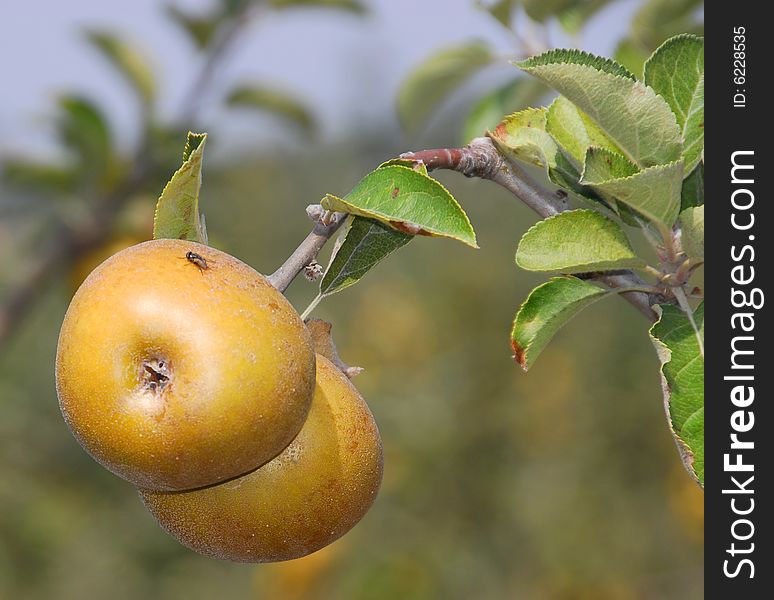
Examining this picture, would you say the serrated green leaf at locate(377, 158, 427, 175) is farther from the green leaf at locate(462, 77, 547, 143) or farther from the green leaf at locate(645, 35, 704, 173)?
the green leaf at locate(462, 77, 547, 143)

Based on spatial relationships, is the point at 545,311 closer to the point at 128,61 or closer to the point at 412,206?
the point at 412,206

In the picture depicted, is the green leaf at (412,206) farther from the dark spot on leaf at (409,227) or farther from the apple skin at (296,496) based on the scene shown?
the apple skin at (296,496)

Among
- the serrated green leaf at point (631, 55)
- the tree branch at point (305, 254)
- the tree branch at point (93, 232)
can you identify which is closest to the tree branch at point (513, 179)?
the tree branch at point (305, 254)

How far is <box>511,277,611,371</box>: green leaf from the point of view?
0.88 m

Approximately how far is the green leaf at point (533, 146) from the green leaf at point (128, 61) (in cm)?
163

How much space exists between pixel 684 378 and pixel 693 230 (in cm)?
15

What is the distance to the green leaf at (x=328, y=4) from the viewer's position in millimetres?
2245

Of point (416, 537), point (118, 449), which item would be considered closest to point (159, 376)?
point (118, 449)

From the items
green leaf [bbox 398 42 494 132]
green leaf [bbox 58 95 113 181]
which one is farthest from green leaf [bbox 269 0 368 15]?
green leaf [bbox 398 42 494 132]

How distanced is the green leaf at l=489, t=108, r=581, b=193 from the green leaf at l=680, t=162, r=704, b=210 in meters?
0.13

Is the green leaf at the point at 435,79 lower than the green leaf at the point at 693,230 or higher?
higher

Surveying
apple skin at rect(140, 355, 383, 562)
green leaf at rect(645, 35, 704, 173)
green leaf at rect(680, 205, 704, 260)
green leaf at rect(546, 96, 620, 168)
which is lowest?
apple skin at rect(140, 355, 383, 562)

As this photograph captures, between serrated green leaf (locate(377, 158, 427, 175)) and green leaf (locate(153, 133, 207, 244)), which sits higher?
serrated green leaf (locate(377, 158, 427, 175))
